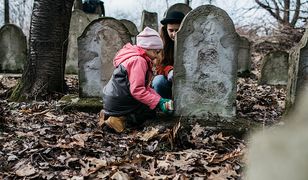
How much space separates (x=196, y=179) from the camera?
3.33 metres

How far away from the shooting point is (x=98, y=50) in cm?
636

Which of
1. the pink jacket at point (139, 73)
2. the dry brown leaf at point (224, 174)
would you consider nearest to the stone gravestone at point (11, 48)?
the pink jacket at point (139, 73)

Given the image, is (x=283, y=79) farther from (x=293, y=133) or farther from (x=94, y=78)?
(x=293, y=133)

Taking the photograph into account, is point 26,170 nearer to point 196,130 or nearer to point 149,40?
point 196,130

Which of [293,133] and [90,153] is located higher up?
[293,133]

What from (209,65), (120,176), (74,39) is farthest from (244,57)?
(120,176)

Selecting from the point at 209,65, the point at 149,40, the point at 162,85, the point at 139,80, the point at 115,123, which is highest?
the point at 149,40

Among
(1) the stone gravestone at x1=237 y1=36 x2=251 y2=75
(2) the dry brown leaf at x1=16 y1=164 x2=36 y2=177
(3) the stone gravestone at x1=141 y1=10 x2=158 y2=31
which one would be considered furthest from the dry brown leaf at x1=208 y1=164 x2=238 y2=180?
(3) the stone gravestone at x1=141 y1=10 x2=158 y2=31

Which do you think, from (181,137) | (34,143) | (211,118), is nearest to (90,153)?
(34,143)

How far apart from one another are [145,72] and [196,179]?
1813 mm

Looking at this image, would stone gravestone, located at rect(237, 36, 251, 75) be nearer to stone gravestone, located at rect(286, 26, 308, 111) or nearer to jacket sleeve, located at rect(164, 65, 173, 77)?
jacket sleeve, located at rect(164, 65, 173, 77)

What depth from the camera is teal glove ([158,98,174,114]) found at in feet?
16.7

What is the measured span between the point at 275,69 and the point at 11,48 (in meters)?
5.98

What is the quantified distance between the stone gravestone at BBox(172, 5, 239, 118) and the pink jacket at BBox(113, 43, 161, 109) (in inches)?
16.3
